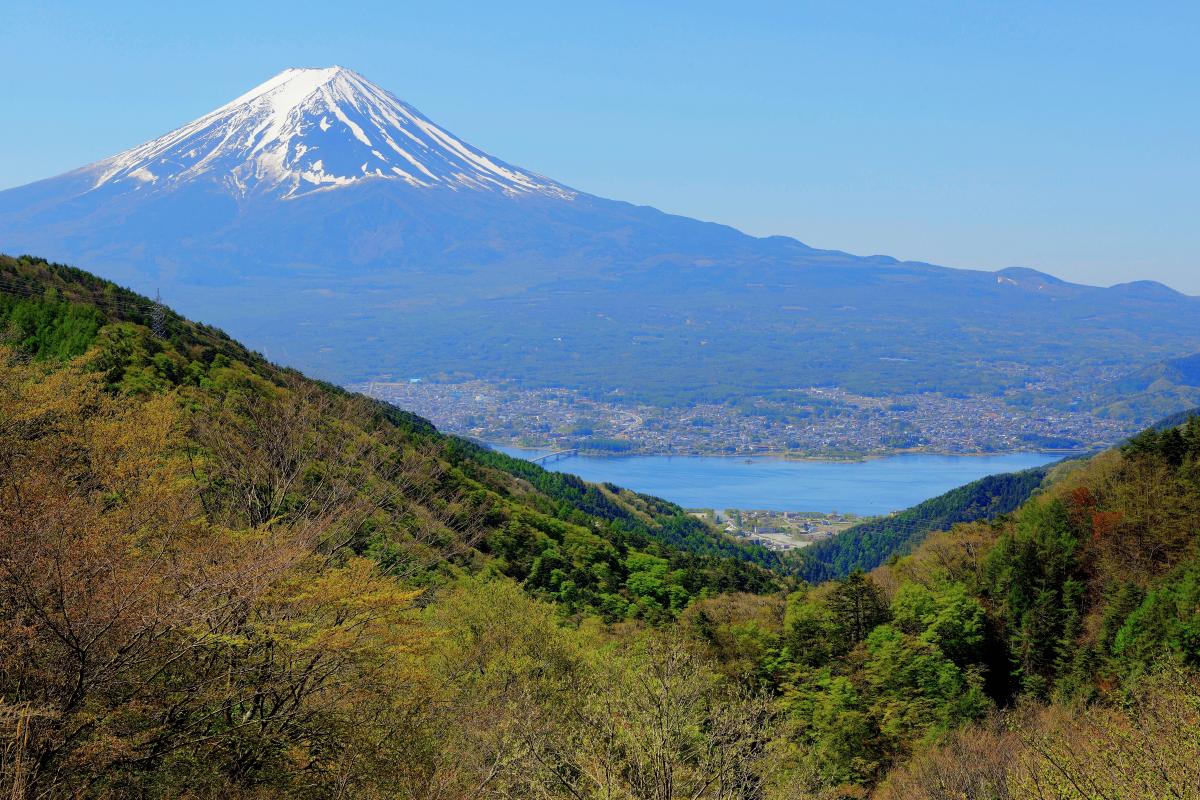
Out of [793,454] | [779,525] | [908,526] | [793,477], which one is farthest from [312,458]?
[793,454]

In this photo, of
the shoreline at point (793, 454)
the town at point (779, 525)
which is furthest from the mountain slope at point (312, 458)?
the shoreline at point (793, 454)

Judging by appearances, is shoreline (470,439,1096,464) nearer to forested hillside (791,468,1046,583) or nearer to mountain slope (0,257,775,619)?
forested hillside (791,468,1046,583)

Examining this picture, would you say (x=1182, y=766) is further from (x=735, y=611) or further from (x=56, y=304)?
(x=56, y=304)

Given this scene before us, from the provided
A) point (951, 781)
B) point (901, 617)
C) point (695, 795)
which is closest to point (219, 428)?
point (695, 795)

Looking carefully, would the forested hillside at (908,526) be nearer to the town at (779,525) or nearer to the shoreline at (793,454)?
the town at (779,525)

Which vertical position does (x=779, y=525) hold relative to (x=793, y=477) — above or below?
above

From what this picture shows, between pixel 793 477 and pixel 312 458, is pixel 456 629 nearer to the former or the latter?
pixel 312 458
